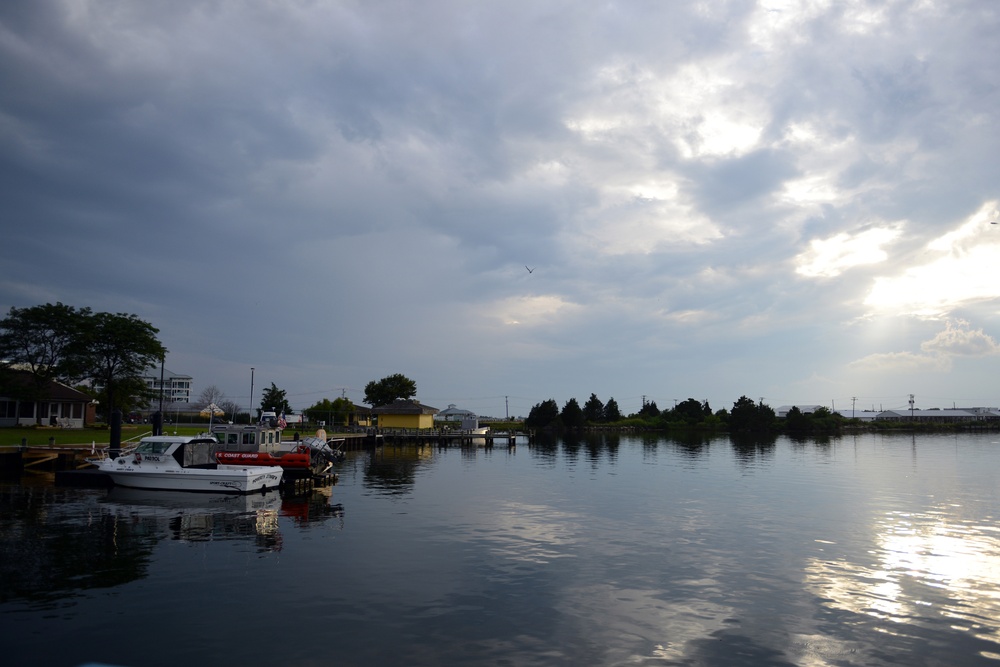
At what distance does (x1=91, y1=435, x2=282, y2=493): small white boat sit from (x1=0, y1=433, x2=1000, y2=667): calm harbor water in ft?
2.95

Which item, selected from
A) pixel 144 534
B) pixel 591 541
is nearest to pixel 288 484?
pixel 144 534

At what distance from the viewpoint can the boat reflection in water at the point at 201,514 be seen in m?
26.4

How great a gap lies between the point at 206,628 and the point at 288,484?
29.9 metres

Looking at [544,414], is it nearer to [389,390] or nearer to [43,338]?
A: [389,390]

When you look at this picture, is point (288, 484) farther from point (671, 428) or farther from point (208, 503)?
point (671, 428)

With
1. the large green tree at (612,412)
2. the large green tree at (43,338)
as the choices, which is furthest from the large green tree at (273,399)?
the large green tree at (612,412)

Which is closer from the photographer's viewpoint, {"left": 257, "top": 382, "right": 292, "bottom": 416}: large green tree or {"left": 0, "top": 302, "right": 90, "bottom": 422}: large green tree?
{"left": 0, "top": 302, "right": 90, "bottom": 422}: large green tree

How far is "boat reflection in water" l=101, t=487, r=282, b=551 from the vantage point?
86.6ft

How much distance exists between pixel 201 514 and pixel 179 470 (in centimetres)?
611

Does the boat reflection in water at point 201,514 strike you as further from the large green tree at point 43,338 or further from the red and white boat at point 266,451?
the large green tree at point 43,338

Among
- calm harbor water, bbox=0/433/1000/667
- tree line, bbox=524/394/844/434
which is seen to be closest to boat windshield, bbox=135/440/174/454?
calm harbor water, bbox=0/433/1000/667

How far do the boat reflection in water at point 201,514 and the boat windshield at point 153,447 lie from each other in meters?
2.15

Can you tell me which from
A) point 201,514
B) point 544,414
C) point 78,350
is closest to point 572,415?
point 544,414

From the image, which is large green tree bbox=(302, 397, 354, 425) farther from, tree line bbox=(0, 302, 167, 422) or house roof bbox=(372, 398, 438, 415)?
tree line bbox=(0, 302, 167, 422)
